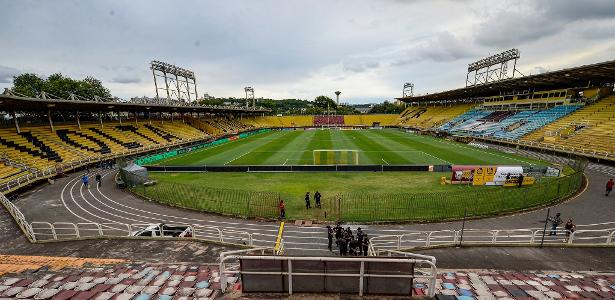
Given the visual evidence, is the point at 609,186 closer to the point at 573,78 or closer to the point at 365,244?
the point at 365,244

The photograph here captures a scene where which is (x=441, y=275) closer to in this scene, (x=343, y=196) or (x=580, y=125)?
(x=343, y=196)

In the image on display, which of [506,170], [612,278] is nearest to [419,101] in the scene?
[506,170]

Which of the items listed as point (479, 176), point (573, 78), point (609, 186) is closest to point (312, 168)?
point (479, 176)

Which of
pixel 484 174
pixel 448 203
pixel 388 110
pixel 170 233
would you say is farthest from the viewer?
pixel 388 110

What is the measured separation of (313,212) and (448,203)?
8.42 meters

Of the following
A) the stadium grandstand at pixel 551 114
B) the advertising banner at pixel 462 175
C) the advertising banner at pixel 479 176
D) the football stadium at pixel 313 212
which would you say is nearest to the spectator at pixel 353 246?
the football stadium at pixel 313 212

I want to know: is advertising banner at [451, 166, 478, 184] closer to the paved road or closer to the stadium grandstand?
the paved road

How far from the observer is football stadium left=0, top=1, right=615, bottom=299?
21.1 ft

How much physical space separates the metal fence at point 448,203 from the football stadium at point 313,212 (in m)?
0.15

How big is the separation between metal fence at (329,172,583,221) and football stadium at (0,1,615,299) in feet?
0.48

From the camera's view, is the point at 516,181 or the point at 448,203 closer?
the point at 448,203

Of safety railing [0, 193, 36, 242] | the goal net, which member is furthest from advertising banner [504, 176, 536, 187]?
safety railing [0, 193, 36, 242]

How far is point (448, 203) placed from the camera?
18.0 m

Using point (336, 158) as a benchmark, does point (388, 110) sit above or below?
above
